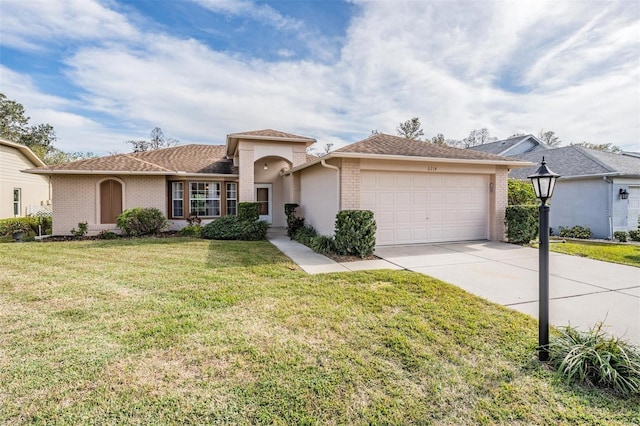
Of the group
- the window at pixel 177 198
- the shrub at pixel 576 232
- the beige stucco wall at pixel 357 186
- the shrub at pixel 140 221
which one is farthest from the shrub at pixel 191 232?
the shrub at pixel 576 232

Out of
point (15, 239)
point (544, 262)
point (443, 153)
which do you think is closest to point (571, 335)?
point (544, 262)

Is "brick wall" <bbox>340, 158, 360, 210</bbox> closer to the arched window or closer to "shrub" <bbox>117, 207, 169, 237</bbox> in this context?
"shrub" <bbox>117, 207, 169, 237</bbox>

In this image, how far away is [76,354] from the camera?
329 centimetres

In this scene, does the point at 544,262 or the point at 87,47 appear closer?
the point at 544,262

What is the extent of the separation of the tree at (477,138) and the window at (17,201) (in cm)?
4622

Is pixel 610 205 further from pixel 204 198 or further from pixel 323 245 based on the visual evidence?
pixel 204 198

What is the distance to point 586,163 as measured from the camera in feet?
51.9

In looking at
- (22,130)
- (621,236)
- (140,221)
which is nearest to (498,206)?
(621,236)

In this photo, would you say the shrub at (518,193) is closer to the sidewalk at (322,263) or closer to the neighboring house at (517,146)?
the sidewalk at (322,263)

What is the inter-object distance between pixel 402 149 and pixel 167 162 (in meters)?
12.2

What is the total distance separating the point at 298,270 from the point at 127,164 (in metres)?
11.5

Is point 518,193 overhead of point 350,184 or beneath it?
beneath

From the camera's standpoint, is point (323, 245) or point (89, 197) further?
point (89, 197)

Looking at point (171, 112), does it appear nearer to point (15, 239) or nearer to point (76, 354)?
point (15, 239)
